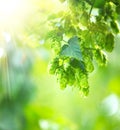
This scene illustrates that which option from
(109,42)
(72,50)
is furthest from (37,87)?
(72,50)

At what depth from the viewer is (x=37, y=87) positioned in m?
6.63

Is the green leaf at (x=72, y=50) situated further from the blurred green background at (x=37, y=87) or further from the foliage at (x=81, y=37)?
the blurred green background at (x=37, y=87)

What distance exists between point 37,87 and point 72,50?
4.20m

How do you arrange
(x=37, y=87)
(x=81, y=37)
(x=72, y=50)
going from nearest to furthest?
(x=72, y=50) < (x=81, y=37) < (x=37, y=87)

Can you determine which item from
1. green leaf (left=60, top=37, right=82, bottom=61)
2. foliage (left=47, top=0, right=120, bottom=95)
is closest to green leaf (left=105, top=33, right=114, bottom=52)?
foliage (left=47, top=0, right=120, bottom=95)

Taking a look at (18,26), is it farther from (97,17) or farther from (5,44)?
(97,17)

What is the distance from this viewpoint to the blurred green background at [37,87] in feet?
11.9

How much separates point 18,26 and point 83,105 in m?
3.66

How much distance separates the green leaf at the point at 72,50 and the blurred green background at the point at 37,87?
422 millimetres

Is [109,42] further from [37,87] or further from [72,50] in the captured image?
[37,87]

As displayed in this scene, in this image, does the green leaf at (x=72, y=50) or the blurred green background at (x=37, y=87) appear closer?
the green leaf at (x=72, y=50)

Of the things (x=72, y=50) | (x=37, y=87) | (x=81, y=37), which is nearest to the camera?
(x=72, y=50)

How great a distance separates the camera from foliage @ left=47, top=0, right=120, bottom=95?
2.50 m

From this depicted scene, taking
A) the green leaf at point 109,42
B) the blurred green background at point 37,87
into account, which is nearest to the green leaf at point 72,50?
the green leaf at point 109,42
